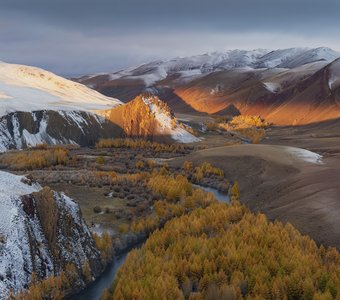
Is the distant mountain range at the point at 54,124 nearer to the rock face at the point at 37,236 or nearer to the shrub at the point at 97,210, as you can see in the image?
the shrub at the point at 97,210

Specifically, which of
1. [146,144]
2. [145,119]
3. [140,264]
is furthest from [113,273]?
[145,119]

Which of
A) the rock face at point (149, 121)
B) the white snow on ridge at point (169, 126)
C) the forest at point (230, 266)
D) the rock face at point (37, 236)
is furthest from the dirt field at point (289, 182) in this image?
the rock face at point (149, 121)

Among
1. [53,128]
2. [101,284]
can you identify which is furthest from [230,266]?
[53,128]

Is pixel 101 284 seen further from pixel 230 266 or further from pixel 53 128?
pixel 53 128

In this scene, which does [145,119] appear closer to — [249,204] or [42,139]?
[42,139]

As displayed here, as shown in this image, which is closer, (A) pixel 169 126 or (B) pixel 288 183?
(B) pixel 288 183

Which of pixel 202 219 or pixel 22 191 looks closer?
pixel 22 191
